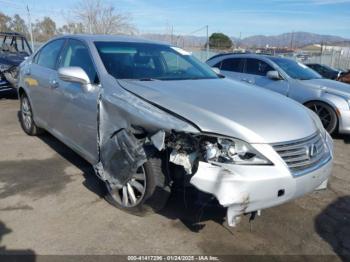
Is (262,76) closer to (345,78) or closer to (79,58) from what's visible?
(79,58)

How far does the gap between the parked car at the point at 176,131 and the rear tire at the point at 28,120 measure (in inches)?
57.9

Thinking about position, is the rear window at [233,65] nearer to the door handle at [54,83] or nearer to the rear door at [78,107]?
the rear door at [78,107]

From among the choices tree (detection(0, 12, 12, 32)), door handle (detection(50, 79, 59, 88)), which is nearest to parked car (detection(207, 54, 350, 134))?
door handle (detection(50, 79, 59, 88))

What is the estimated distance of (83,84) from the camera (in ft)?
12.1

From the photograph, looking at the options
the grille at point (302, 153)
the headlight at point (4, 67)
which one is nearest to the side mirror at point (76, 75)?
the grille at point (302, 153)

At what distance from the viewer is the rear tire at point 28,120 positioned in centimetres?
568

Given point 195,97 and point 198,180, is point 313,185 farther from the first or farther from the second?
point 195,97

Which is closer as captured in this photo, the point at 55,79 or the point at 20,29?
the point at 55,79

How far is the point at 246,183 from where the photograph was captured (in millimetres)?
2584

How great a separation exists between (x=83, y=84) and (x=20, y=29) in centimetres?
1861

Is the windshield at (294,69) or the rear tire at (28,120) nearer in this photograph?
the rear tire at (28,120)

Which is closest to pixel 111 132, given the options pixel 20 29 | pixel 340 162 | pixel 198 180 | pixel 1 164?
pixel 198 180

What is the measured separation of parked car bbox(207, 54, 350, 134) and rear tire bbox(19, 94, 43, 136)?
4556mm

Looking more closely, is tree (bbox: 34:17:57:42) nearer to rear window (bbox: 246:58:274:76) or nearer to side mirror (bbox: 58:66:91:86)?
rear window (bbox: 246:58:274:76)
